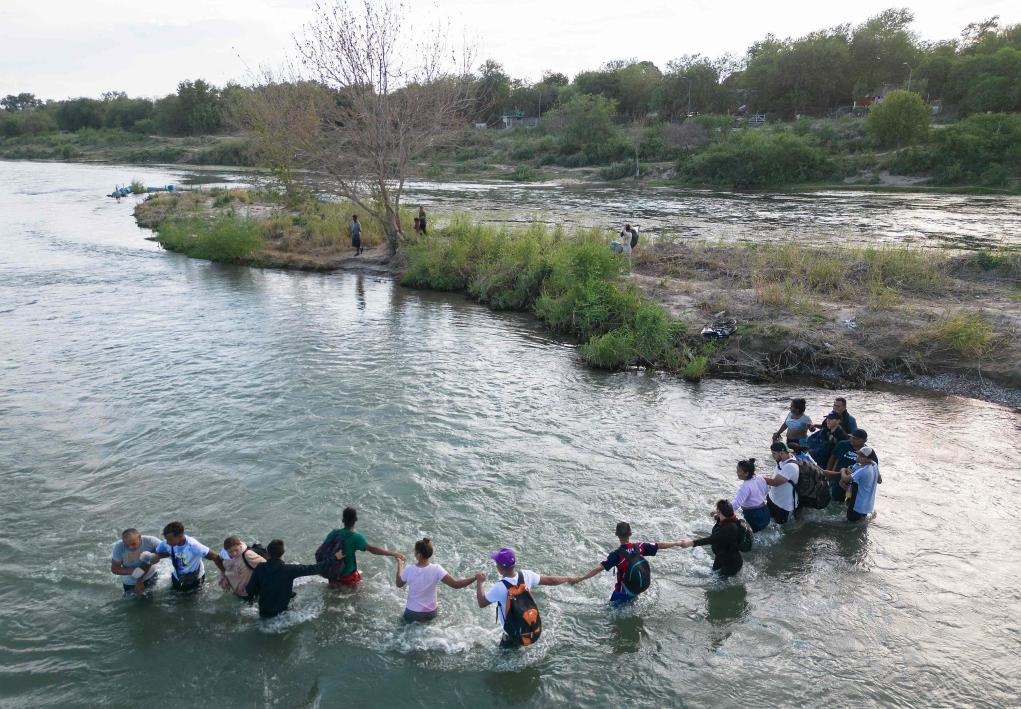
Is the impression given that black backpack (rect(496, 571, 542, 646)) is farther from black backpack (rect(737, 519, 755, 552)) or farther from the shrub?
the shrub

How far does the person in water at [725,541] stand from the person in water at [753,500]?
801mm

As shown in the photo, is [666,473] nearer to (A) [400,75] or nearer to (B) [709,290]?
(B) [709,290]

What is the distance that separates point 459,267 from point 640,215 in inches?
763

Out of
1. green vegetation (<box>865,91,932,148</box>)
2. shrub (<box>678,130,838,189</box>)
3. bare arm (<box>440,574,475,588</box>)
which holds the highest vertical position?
green vegetation (<box>865,91,932,148</box>)

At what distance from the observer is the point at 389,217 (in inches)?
1090

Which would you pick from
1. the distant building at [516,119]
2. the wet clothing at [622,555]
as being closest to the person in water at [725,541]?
the wet clothing at [622,555]

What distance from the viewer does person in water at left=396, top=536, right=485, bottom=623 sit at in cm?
755

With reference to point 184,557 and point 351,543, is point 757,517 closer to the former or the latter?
point 351,543

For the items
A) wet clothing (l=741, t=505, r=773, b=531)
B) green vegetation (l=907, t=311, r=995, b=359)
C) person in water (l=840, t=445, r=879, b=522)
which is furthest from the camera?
green vegetation (l=907, t=311, r=995, b=359)

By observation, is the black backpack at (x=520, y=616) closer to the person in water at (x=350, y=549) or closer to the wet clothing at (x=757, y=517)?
the person in water at (x=350, y=549)

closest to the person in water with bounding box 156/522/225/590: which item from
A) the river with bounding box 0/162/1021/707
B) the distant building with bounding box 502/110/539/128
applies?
the river with bounding box 0/162/1021/707

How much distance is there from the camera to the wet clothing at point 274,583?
25.4 feet

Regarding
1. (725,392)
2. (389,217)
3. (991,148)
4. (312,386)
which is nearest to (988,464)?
(725,392)

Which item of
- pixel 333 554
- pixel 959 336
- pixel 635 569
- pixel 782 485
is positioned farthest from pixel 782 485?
pixel 959 336
